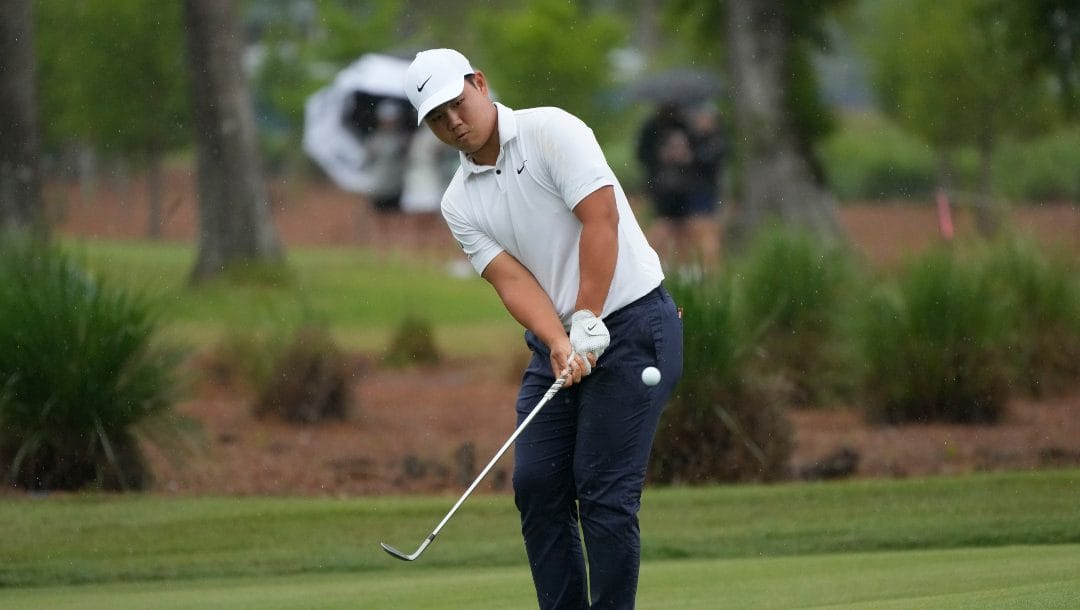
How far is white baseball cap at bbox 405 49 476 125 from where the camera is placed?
18.5 feet

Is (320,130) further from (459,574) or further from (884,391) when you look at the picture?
(459,574)

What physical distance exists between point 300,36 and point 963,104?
2025 centimetres

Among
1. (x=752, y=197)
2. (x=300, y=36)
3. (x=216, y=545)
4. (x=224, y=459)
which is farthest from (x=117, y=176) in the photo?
(x=216, y=545)

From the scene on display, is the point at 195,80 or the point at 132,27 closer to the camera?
the point at 195,80

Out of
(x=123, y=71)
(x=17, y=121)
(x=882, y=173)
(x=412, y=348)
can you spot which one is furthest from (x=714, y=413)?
(x=882, y=173)

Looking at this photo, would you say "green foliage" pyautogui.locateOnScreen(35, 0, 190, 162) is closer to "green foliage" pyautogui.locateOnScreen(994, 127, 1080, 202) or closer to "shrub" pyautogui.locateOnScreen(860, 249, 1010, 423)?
"green foliage" pyautogui.locateOnScreen(994, 127, 1080, 202)

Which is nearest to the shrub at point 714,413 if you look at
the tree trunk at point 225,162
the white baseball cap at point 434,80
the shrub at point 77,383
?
the shrub at point 77,383

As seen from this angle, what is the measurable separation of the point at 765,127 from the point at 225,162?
6599mm

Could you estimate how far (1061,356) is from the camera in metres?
14.3

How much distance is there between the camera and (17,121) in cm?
1820

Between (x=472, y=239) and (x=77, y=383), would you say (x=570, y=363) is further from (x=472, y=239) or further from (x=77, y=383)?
(x=77, y=383)

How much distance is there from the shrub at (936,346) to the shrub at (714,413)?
1.88 metres

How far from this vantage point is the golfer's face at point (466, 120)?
5688 mm

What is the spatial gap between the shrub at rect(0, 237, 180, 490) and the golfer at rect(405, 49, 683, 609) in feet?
16.9
